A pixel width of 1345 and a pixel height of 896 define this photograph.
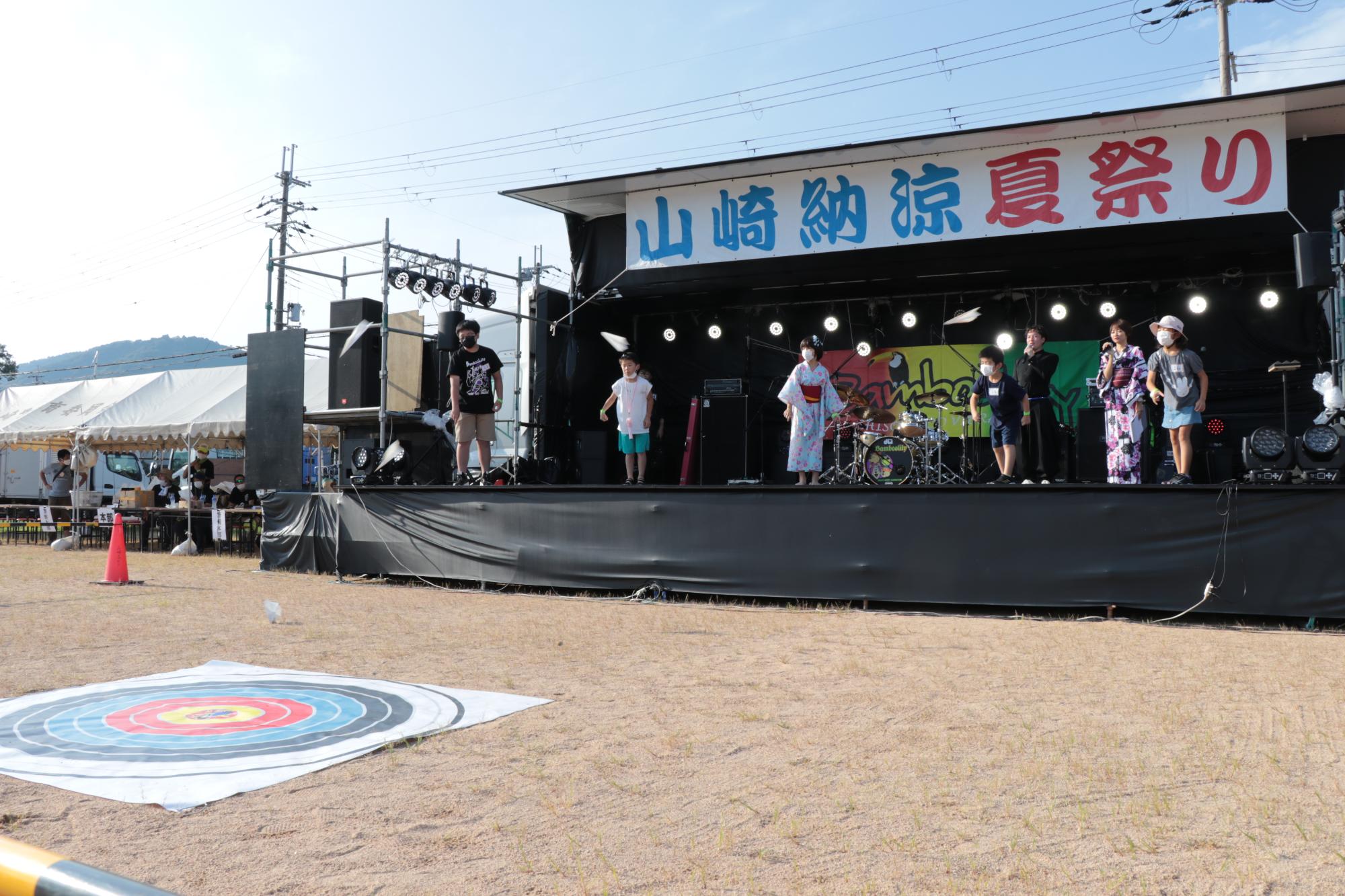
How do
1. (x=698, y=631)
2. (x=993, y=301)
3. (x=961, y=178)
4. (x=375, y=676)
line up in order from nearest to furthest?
(x=375, y=676)
(x=698, y=631)
(x=961, y=178)
(x=993, y=301)

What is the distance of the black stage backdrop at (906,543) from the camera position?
6.71 meters

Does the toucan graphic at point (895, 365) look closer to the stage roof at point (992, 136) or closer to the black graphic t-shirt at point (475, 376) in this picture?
the stage roof at point (992, 136)

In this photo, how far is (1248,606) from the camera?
6.76 m

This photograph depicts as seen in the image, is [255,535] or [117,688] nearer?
[117,688]

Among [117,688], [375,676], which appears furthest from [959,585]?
[117,688]

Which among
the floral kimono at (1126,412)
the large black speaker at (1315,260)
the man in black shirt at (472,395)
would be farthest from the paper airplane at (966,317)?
the man in black shirt at (472,395)

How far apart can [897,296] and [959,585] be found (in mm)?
5815

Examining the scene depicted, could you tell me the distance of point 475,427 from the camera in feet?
34.1

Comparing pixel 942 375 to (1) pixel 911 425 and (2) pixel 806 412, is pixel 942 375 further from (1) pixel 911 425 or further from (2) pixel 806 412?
(2) pixel 806 412

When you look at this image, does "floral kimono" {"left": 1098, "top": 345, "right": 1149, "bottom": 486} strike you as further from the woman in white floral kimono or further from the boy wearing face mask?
the woman in white floral kimono

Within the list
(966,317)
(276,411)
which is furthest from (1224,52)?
(276,411)

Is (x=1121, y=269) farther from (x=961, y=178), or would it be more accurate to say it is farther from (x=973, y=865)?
(x=973, y=865)

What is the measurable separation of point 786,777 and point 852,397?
354 inches

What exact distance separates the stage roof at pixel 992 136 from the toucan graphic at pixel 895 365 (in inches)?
122
